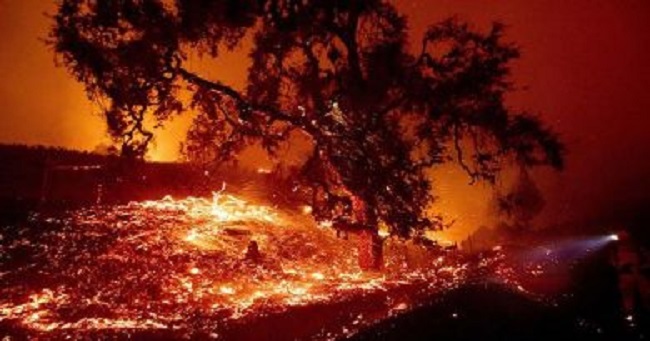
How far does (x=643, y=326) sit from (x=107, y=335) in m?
9.68

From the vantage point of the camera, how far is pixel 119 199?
23016 millimetres

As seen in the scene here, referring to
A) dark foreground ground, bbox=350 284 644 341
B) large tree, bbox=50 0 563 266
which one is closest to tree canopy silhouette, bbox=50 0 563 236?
large tree, bbox=50 0 563 266

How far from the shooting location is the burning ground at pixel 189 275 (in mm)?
12039

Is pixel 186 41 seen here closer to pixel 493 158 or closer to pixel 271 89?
pixel 271 89

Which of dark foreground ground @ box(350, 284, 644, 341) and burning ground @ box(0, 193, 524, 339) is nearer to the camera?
dark foreground ground @ box(350, 284, 644, 341)

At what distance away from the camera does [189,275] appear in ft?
52.6

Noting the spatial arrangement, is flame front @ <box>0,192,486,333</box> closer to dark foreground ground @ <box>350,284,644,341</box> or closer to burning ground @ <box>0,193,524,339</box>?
burning ground @ <box>0,193,524,339</box>

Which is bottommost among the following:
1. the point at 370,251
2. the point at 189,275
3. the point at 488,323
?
the point at 189,275

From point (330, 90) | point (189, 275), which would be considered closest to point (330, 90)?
point (330, 90)

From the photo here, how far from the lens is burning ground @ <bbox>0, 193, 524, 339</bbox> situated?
12.0 m

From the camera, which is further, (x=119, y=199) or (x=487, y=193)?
(x=487, y=193)

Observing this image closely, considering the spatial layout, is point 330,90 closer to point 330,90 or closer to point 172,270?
point 330,90

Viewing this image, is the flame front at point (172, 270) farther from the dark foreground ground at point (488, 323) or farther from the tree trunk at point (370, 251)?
the dark foreground ground at point (488, 323)

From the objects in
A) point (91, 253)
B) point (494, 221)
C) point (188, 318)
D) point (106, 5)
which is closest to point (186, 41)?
point (106, 5)
